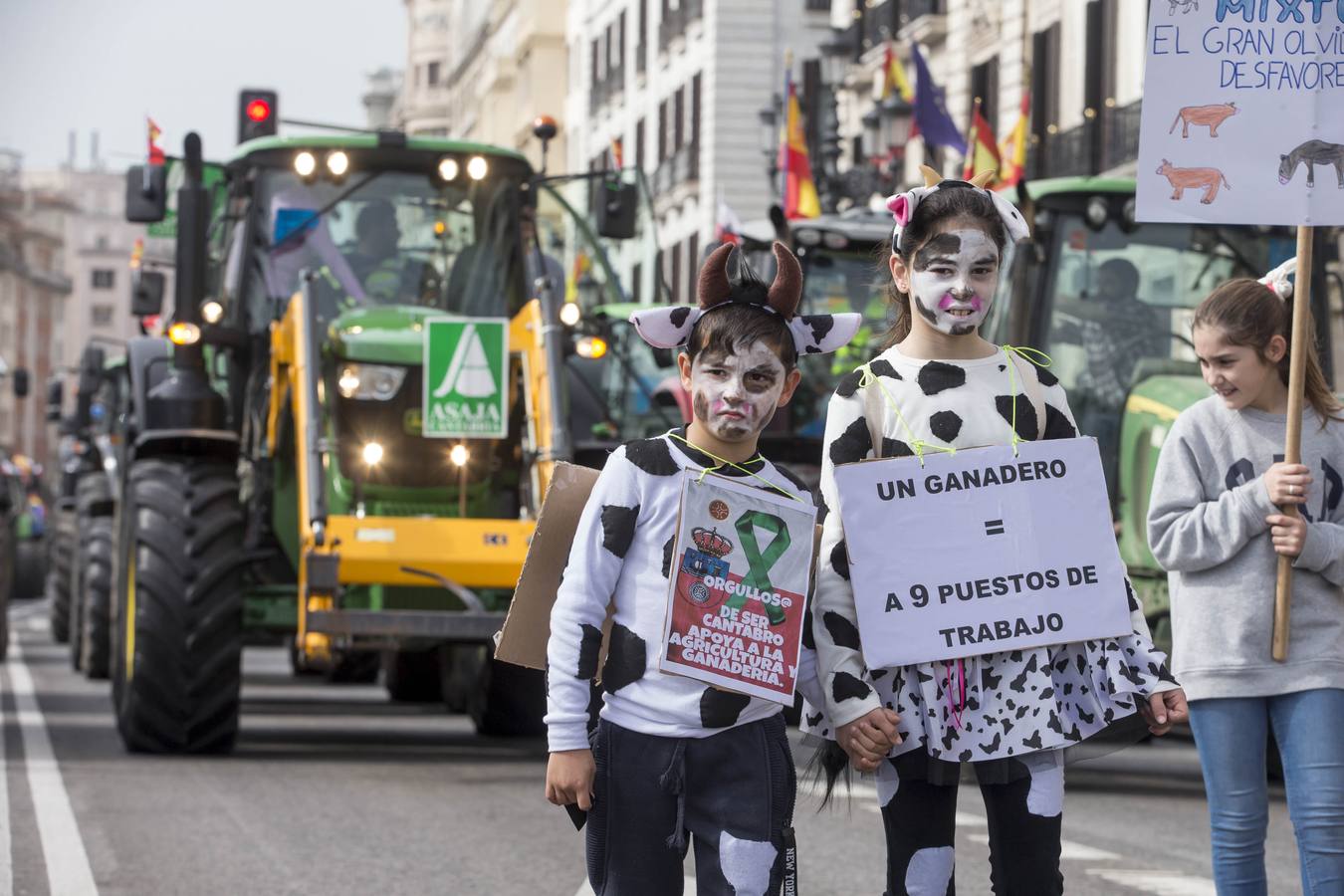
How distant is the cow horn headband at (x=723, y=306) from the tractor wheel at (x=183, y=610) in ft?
24.8

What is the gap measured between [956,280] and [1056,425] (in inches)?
14.4

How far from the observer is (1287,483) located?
588 centimetres

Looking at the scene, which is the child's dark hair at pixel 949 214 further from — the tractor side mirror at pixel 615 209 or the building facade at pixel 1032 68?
the building facade at pixel 1032 68

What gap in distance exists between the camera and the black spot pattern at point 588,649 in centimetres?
499

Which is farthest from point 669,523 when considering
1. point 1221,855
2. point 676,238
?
point 676,238

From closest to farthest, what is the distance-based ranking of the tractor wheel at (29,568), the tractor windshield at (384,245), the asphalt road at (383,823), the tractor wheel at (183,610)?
the asphalt road at (383,823), the tractor wheel at (183,610), the tractor windshield at (384,245), the tractor wheel at (29,568)

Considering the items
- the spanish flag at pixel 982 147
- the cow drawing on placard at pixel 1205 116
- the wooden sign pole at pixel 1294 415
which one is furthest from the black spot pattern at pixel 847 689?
the spanish flag at pixel 982 147

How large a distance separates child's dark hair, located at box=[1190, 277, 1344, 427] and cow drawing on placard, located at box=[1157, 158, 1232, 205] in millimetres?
228

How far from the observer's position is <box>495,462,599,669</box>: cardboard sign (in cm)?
525

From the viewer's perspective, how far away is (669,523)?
199 inches

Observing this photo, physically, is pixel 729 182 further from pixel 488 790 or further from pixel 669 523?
pixel 669 523

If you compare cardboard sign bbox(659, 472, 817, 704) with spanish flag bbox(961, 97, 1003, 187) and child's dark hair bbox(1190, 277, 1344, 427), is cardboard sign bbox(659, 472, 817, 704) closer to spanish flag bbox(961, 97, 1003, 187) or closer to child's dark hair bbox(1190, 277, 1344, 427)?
child's dark hair bbox(1190, 277, 1344, 427)

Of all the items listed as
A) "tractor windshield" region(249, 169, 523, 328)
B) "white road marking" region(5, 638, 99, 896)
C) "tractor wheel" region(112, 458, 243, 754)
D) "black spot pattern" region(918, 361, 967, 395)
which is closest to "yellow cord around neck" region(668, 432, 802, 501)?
"black spot pattern" region(918, 361, 967, 395)

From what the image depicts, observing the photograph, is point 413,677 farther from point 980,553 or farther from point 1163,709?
point 1163,709
